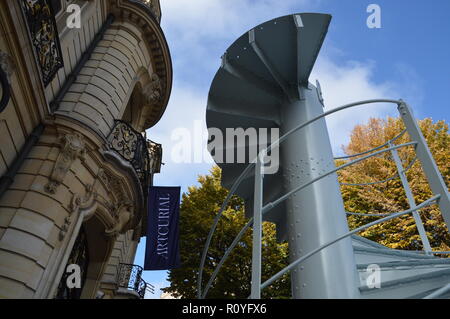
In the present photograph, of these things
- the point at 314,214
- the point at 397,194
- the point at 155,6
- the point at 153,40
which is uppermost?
the point at 155,6

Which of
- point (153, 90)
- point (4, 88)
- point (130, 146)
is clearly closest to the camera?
point (4, 88)

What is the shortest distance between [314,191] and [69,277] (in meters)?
7.28

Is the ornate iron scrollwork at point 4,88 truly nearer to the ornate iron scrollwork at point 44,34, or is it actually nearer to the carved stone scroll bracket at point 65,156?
the ornate iron scrollwork at point 44,34

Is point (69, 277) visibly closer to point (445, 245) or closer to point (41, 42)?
point (41, 42)

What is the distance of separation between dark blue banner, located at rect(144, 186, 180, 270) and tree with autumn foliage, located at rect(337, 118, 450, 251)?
26.3ft

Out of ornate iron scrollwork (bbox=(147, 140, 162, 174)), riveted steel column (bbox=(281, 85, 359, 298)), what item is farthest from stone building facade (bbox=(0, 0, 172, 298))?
ornate iron scrollwork (bbox=(147, 140, 162, 174))

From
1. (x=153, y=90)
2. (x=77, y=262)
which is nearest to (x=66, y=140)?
(x=77, y=262)

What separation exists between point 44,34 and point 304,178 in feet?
20.9

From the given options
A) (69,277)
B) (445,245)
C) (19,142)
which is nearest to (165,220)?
(69,277)

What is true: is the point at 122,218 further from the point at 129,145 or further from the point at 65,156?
the point at 65,156

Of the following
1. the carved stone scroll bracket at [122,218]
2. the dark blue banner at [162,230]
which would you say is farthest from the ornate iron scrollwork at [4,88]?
the dark blue banner at [162,230]

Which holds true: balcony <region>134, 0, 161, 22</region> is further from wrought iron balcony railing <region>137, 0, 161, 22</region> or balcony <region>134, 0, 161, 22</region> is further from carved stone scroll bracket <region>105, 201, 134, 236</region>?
carved stone scroll bracket <region>105, 201, 134, 236</region>

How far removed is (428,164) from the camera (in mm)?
2629
